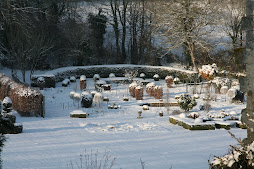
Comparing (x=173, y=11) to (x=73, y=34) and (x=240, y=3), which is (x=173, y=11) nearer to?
(x=240, y=3)

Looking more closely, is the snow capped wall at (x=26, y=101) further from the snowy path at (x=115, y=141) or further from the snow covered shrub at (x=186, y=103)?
the snow covered shrub at (x=186, y=103)

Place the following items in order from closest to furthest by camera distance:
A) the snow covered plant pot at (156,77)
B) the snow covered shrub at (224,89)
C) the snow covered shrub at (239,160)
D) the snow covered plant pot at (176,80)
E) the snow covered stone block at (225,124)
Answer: the snow covered shrub at (239,160), the snow covered stone block at (225,124), the snow covered shrub at (224,89), the snow covered plant pot at (176,80), the snow covered plant pot at (156,77)

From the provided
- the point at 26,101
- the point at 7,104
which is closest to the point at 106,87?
the point at 26,101

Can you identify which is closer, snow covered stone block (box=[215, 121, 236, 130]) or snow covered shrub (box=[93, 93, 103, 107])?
snow covered stone block (box=[215, 121, 236, 130])

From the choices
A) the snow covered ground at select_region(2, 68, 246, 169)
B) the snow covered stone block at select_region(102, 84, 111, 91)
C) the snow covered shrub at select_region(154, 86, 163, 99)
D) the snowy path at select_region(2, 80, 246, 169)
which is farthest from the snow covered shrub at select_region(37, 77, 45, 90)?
the snow covered shrub at select_region(154, 86, 163, 99)

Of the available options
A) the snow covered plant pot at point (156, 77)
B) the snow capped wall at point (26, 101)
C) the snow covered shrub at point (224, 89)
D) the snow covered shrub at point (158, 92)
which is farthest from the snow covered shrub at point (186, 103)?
the snow covered plant pot at point (156, 77)

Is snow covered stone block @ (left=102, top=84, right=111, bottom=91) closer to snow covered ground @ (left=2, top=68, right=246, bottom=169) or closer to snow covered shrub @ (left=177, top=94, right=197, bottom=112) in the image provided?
snow covered ground @ (left=2, top=68, right=246, bottom=169)

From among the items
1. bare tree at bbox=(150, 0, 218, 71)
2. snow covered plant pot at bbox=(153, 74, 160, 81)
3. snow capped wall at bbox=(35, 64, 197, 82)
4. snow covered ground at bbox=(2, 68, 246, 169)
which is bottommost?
snow covered ground at bbox=(2, 68, 246, 169)

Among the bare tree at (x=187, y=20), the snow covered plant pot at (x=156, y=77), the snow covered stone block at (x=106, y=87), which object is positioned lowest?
the snow covered stone block at (x=106, y=87)

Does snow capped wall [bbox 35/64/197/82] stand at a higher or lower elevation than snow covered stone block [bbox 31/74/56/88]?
higher

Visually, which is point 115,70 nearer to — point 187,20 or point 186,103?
point 187,20

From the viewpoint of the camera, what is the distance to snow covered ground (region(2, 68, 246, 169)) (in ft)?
24.2

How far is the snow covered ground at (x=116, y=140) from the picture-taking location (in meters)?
7.39

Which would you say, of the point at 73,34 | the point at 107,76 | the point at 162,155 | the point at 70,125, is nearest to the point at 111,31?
the point at 73,34
